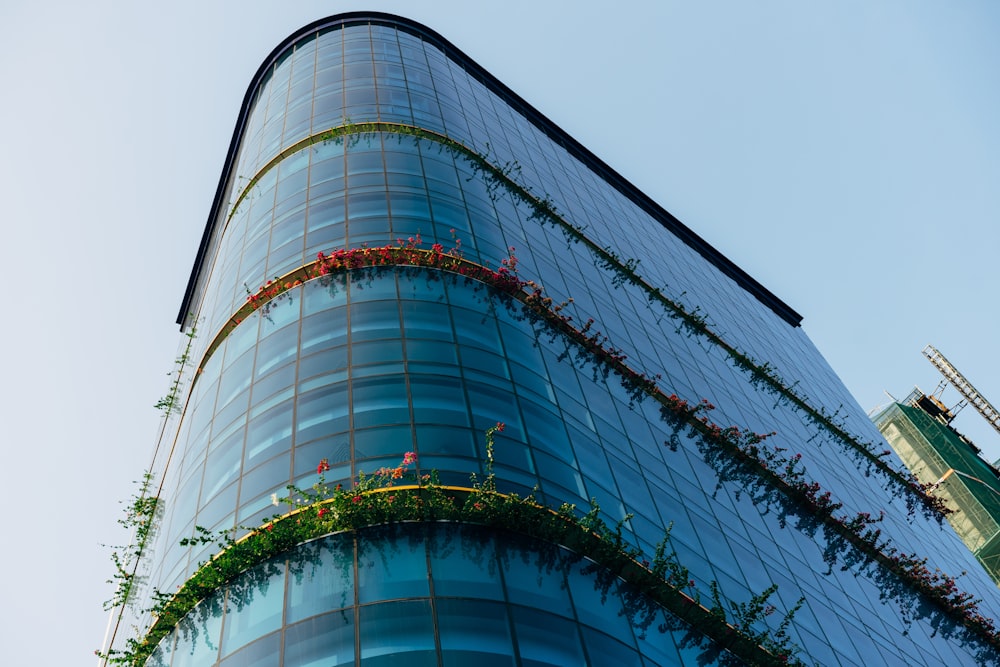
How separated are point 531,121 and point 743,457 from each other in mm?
35553

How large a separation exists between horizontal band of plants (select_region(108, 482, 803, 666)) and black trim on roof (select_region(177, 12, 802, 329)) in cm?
3548

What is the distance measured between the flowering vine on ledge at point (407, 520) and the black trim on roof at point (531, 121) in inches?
1394

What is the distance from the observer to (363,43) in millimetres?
44281

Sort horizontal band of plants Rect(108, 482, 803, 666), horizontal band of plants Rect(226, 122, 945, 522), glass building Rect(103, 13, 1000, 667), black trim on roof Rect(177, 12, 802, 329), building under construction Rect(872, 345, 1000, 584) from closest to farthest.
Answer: glass building Rect(103, 13, 1000, 667)
horizontal band of plants Rect(108, 482, 803, 666)
horizontal band of plants Rect(226, 122, 945, 522)
black trim on roof Rect(177, 12, 802, 329)
building under construction Rect(872, 345, 1000, 584)

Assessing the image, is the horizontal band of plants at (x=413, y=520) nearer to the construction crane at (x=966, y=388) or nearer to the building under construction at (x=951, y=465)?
the building under construction at (x=951, y=465)

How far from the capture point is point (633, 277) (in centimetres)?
4284

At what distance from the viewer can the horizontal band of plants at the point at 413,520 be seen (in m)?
16.7

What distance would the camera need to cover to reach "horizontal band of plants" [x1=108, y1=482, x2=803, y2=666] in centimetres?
1670

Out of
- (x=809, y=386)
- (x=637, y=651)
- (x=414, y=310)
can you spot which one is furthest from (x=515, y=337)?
(x=809, y=386)

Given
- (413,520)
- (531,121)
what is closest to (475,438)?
(413,520)

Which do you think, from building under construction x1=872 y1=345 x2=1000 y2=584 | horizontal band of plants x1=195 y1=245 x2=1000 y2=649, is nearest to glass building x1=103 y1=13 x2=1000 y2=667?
horizontal band of plants x1=195 y1=245 x2=1000 y2=649

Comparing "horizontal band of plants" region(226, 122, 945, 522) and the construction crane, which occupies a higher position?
the construction crane

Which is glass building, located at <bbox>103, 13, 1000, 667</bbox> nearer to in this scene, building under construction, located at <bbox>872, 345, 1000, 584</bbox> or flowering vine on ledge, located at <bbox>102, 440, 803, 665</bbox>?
flowering vine on ledge, located at <bbox>102, 440, 803, 665</bbox>

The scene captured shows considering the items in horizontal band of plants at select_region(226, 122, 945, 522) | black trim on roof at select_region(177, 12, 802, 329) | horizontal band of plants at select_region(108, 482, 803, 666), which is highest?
black trim on roof at select_region(177, 12, 802, 329)
